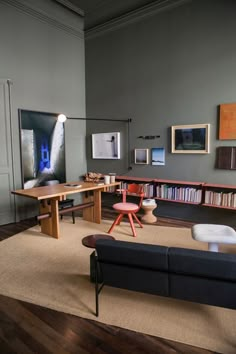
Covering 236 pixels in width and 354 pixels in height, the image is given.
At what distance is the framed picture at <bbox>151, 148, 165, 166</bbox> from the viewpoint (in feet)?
17.0

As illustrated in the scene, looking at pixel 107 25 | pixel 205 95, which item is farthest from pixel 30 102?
pixel 205 95

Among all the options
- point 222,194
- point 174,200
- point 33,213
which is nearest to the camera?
point 222,194

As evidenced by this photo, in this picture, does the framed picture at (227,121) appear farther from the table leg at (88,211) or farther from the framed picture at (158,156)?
the table leg at (88,211)

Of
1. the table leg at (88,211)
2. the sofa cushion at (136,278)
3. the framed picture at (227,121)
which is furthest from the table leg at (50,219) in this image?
the framed picture at (227,121)

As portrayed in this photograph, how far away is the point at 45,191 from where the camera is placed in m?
3.98

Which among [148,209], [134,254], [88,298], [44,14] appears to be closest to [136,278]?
[134,254]

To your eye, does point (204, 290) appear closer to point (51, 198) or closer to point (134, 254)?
point (134, 254)

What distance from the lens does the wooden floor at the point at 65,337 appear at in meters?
1.82

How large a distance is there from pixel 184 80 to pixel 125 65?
1.50 metres

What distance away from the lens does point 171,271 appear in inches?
74.8

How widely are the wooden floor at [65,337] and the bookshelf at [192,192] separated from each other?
2.94 meters

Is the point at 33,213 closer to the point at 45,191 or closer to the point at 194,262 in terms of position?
the point at 45,191

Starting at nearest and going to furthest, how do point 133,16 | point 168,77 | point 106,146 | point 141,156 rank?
point 168,77 < point 133,16 < point 141,156 < point 106,146

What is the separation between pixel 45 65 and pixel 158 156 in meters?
3.16
